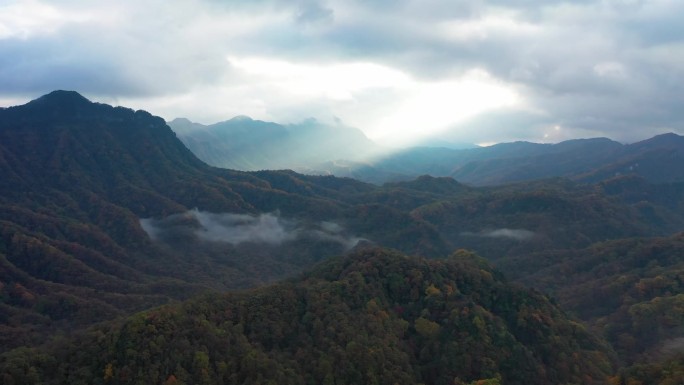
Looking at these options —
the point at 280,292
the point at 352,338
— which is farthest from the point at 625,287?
the point at 280,292

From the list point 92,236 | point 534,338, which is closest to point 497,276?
point 534,338

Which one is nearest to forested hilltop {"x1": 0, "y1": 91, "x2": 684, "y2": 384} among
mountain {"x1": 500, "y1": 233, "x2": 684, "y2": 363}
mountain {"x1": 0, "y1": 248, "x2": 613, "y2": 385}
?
mountain {"x1": 0, "y1": 248, "x2": 613, "y2": 385}

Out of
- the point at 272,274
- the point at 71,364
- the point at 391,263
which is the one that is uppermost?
the point at 391,263

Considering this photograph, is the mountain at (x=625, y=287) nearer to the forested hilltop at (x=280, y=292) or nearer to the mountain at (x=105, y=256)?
the forested hilltop at (x=280, y=292)

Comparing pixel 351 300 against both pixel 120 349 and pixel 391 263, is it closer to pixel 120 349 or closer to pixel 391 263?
pixel 391 263

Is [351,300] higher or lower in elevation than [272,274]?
higher

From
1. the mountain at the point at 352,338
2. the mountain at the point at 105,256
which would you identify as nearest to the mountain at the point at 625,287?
the mountain at the point at 352,338

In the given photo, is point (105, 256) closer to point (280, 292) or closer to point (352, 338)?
point (280, 292)

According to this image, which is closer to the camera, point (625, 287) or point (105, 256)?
point (625, 287)

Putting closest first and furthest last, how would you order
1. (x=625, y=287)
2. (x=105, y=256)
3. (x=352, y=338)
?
→ (x=352, y=338) < (x=625, y=287) < (x=105, y=256)
